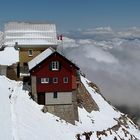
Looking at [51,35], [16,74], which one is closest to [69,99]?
[16,74]

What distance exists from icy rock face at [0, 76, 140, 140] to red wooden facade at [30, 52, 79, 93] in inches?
134

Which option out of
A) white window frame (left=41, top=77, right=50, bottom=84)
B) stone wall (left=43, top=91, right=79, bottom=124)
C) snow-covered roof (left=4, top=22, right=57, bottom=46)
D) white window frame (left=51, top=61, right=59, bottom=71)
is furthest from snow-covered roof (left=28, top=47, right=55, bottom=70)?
stone wall (left=43, top=91, right=79, bottom=124)

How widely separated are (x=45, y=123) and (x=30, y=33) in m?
26.4

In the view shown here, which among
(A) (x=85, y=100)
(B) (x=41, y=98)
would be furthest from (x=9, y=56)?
(A) (x=85, y=100)

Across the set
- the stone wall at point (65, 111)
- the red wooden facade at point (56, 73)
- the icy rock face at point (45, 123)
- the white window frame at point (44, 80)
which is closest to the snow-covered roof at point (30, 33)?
the icy rock face at point (45, 123)

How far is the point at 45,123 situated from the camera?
6769 cm

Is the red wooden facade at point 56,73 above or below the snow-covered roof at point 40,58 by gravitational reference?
below

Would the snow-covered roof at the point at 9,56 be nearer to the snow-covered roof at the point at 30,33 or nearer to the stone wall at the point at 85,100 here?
the snow-covered roof at the point at 30,33

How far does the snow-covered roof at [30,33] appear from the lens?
86312 mm

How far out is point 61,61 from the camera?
74.9 m

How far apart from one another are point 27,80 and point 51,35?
39.5 feet

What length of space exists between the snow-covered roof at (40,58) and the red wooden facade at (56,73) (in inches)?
59.3

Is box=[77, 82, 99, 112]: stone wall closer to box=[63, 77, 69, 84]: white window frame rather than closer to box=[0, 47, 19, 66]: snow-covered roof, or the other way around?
box=[63, 77, 69, 84]: white window frame

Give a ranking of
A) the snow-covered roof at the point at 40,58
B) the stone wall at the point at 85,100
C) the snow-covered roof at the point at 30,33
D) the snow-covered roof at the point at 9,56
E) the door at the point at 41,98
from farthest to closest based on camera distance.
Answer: the snow-covered roof at the point at 30,33
the stone wall at the point at 85,100
the snow-covered roof at the point at 9,56
the snow-covered roof at the point at 40,58
the door at the point at 41,98
